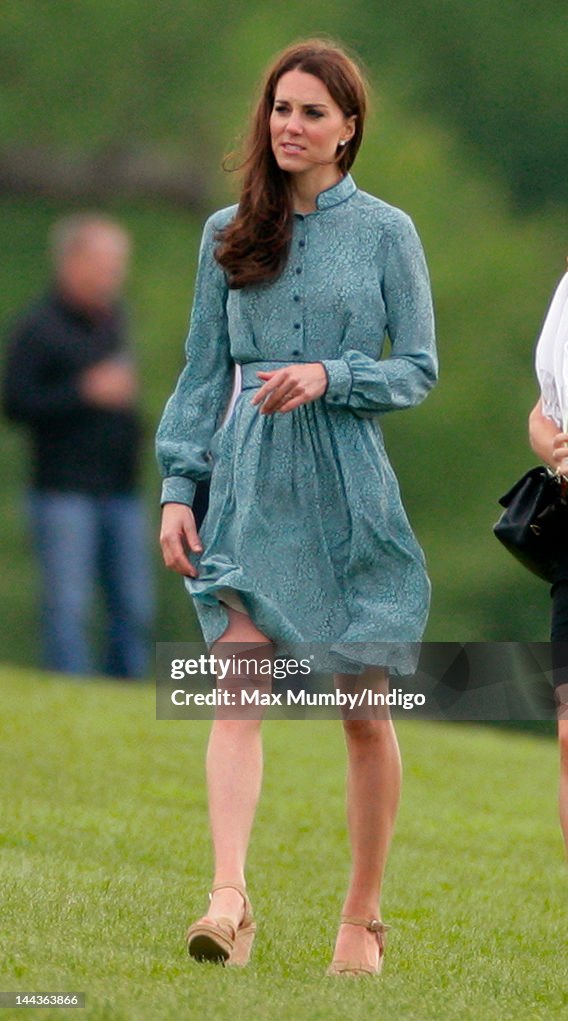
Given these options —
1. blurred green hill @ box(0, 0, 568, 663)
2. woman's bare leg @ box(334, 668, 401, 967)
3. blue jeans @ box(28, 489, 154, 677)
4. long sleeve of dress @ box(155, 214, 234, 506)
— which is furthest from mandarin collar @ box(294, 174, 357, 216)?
blurred green hill @ box(0, 0, 568, 663)

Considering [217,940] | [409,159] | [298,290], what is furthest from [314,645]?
[409,159]

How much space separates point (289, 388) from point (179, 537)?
1.57 feet

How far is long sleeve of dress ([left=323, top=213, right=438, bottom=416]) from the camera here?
4934mm

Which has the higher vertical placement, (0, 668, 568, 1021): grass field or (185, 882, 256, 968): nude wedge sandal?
(185, 882, 256, 968): nude wedge sandal

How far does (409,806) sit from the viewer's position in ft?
28.7

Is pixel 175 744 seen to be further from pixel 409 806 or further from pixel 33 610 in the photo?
pixel 33 610

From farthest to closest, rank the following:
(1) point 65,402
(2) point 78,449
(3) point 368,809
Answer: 1. (2) point 78,449
2. (1) point 65,402
3. (3) point 368,809

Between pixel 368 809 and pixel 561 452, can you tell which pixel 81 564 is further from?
pixel 561 452

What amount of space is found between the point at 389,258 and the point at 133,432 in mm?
7505

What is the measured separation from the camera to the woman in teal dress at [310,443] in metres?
4.95

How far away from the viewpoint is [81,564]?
480 inches

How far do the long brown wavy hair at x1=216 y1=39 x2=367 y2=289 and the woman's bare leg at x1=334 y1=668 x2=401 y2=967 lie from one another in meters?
0.93

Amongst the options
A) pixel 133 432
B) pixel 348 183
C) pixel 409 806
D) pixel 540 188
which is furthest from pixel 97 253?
pixel 540 188

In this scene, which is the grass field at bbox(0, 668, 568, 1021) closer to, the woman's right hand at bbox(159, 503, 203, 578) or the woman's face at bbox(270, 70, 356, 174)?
the woman's right hand at bbox(159, 503, 203, 578)
